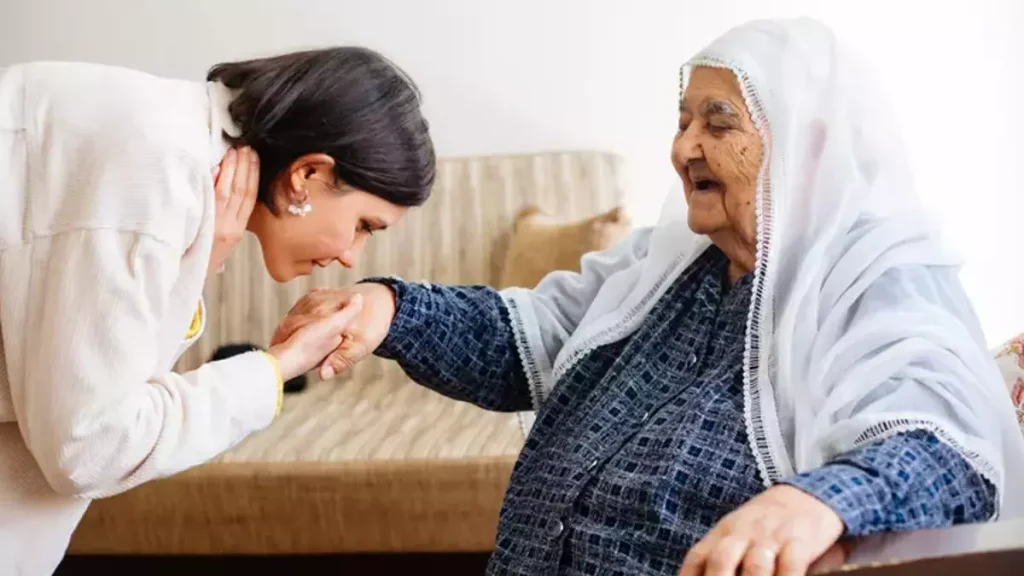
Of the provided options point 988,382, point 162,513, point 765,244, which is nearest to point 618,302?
point 765,244

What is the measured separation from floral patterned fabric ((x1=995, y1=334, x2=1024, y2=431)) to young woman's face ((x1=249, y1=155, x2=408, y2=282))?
871 millimetres

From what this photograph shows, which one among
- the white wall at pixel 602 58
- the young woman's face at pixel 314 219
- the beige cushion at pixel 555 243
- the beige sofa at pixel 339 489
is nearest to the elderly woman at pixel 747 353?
A: the young woman's face at pixel 314 219

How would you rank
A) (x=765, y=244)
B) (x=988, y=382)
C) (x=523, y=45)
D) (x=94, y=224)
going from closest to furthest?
(x=94, y=224) → (x=988, y=382) → (x=765, y=244) → (x=523, y=45)

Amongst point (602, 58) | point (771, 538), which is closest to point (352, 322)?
point (771, 538)

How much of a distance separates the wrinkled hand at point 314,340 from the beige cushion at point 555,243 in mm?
1094

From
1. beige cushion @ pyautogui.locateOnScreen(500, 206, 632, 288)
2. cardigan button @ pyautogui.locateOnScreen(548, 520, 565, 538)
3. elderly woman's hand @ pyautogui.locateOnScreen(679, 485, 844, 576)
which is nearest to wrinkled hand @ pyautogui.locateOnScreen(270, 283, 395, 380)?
cardigan button @ pyautogui.locateOnScreen(548, 520, 565, 538)

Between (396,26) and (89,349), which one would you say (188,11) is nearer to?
(396,26)

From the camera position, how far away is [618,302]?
1544 mm

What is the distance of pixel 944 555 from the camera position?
869 millimetres

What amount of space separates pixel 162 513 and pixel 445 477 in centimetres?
60

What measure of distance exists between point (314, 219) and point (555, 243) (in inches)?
51.3

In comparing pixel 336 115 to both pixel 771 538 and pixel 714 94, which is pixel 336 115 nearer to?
pixel 714 94

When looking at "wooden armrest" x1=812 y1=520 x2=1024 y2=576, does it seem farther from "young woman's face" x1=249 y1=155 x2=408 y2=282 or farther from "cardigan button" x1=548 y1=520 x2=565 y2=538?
"young woman's face" x1=249 y1=155 x2=408 y2=282

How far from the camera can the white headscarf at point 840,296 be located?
1155 millimetres
